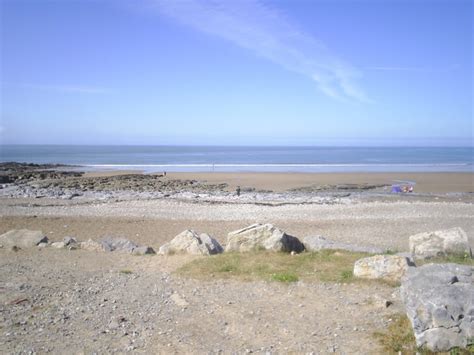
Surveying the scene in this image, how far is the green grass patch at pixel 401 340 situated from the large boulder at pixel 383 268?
73.1 inches

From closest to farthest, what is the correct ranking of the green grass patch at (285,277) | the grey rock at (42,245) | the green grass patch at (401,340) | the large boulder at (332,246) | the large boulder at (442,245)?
the green grass patch at (401,340), the green grass patch at (285,277), the large boulder at (442,245), the large boulder at (332,246), the grey rock at (42,245)

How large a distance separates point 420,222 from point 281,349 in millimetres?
15309

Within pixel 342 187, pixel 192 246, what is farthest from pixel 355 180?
pixel 192 246

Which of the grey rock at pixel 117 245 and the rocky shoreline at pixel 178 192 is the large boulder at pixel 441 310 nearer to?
the grey rock at pixel 117 245

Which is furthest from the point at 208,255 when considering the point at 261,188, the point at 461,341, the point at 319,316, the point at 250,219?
the point at 261,188

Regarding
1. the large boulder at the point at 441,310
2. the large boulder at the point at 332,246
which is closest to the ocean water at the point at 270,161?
the large boulder at the point at 332,246

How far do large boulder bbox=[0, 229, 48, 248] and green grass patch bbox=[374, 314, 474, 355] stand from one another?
1100cm

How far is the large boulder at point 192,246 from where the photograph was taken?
12102mm

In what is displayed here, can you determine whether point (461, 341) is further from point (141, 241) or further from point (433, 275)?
point (141, 241)

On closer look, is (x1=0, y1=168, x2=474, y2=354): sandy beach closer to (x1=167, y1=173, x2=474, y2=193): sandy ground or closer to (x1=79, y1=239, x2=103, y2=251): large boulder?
(x1=79, y1=239, x2=103, y2=251): large boulder

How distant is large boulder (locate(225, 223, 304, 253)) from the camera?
11.8 metres

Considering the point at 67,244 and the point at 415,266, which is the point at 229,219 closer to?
the point at 67,244

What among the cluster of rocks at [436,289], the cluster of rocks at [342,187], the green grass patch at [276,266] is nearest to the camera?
the cluster of rocks at [436,289]

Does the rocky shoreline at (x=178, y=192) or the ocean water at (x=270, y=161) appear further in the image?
the ocean water at (x=270, y=161)
